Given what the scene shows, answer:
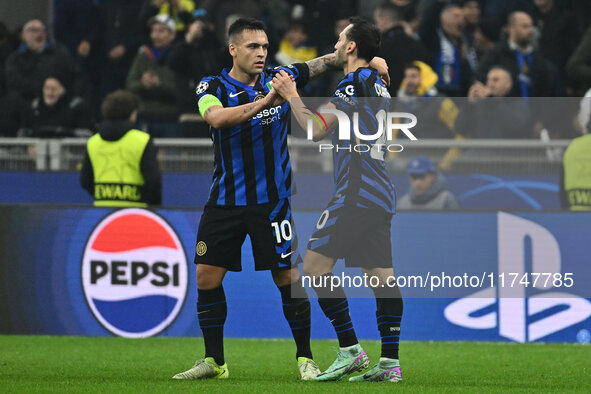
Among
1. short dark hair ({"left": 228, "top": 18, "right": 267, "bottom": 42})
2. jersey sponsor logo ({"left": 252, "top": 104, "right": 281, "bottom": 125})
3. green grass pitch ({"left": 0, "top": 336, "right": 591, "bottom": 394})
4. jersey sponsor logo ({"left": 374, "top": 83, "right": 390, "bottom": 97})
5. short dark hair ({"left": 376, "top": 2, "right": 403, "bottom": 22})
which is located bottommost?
green grass pitch ({"left": 0, "top": 336, "right": 591, "bottom": 394})

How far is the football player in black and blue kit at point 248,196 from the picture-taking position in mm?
6812

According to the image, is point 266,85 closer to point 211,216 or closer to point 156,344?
point 211,216

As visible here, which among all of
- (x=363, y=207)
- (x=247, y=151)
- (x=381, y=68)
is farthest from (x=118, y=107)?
(x=363, y=207)

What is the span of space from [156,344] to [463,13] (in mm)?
5675

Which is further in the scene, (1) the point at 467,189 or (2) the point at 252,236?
(1) the point at 467,189

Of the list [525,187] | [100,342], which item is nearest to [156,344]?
[100,342]

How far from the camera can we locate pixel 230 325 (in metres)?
9.50

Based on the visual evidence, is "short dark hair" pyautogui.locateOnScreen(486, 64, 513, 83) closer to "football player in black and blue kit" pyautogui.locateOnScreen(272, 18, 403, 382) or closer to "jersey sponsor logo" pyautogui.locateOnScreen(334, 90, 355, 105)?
"football player in black and blue kit" pyautogui.locateOnScreen(272, 18, 403, 382)

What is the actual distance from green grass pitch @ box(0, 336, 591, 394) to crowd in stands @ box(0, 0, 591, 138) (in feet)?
10.1

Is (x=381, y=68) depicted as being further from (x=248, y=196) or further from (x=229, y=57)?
(x=229, y=57)

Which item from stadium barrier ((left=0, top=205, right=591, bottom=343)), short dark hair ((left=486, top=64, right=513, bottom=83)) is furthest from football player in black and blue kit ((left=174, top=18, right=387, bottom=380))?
short dark hair ((left=486, top=64, right=513, bottom=83))

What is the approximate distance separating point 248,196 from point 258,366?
153 cm

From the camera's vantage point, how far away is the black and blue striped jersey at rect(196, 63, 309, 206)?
6.82 meters

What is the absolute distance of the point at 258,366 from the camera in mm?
7797
